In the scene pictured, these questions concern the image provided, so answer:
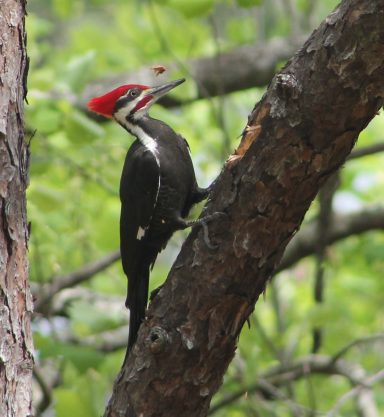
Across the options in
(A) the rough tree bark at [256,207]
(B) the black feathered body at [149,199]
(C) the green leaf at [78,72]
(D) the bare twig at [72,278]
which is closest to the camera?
(A) the rough tree bark at [256,207]

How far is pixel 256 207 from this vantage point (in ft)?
8.02

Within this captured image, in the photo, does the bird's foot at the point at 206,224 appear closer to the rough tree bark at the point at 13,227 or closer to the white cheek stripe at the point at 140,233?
the rough tree bark at the point at 13,227

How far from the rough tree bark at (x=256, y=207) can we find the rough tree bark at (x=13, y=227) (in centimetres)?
28

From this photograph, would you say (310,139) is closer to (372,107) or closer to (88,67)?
(372,107)

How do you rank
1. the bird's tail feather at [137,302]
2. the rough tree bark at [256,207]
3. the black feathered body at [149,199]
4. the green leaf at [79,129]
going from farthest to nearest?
the green leaf at [79,129] → the black feathered body at [149,199] → the bird's tail feather at [137,302] → the rough tree bark at [256,207]

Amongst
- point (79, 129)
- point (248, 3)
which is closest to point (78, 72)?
point (79, 129)

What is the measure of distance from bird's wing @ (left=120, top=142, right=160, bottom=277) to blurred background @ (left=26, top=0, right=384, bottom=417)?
44 centimetres

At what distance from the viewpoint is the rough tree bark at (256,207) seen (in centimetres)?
234

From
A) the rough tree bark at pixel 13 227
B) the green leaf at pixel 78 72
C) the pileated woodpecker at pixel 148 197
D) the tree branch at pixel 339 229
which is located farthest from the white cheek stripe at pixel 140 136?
the tree branch at pixel 339 229

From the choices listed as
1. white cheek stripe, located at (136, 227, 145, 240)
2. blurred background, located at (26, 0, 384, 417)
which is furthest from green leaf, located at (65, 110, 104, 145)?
white cheek stripe, located at (136, 227, 145, 240)

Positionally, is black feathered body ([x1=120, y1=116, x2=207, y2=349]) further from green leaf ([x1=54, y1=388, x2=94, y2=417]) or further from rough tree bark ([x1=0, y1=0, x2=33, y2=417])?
rough tree bark ([x1=0, y1=0, x2=33, y2=417])

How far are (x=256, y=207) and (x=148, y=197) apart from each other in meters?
1.15

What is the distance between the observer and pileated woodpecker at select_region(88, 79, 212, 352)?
3.50 meters

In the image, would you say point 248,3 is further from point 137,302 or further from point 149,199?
point 137,302
